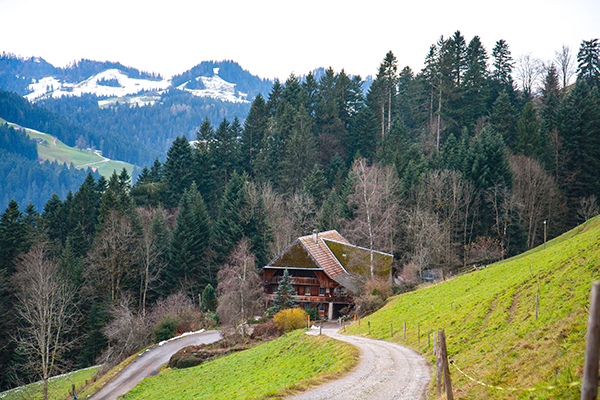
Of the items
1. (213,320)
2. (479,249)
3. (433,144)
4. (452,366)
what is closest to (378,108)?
(433,144)

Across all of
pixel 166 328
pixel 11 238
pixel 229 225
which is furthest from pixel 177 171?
pixel 166 328

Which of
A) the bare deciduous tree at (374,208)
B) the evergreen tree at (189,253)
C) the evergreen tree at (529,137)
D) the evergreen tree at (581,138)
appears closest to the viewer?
the bare deciduous tree at (374,208)

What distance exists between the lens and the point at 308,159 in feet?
232

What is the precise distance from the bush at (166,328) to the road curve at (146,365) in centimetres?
209

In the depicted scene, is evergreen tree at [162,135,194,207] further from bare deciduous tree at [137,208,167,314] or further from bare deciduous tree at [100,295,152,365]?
bare deciduous tree at [100,295,152,365]

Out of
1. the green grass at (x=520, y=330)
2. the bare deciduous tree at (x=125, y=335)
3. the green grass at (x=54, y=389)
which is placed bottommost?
the green grass at (x=54, y=389)

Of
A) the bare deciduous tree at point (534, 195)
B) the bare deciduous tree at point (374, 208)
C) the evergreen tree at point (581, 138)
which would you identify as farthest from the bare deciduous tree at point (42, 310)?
the evergreen tree at point (581, 138)

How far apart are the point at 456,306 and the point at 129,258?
40342 mm

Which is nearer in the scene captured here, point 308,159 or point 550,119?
point 550,119

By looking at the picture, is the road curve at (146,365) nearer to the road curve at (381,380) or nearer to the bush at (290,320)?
the bush at (290,320)

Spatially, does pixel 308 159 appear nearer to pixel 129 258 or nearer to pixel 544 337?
pixel 129 258

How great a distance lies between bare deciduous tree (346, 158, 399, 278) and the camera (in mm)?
43562

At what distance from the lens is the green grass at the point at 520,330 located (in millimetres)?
9914

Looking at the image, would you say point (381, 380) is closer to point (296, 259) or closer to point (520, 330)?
point (520, 330)
